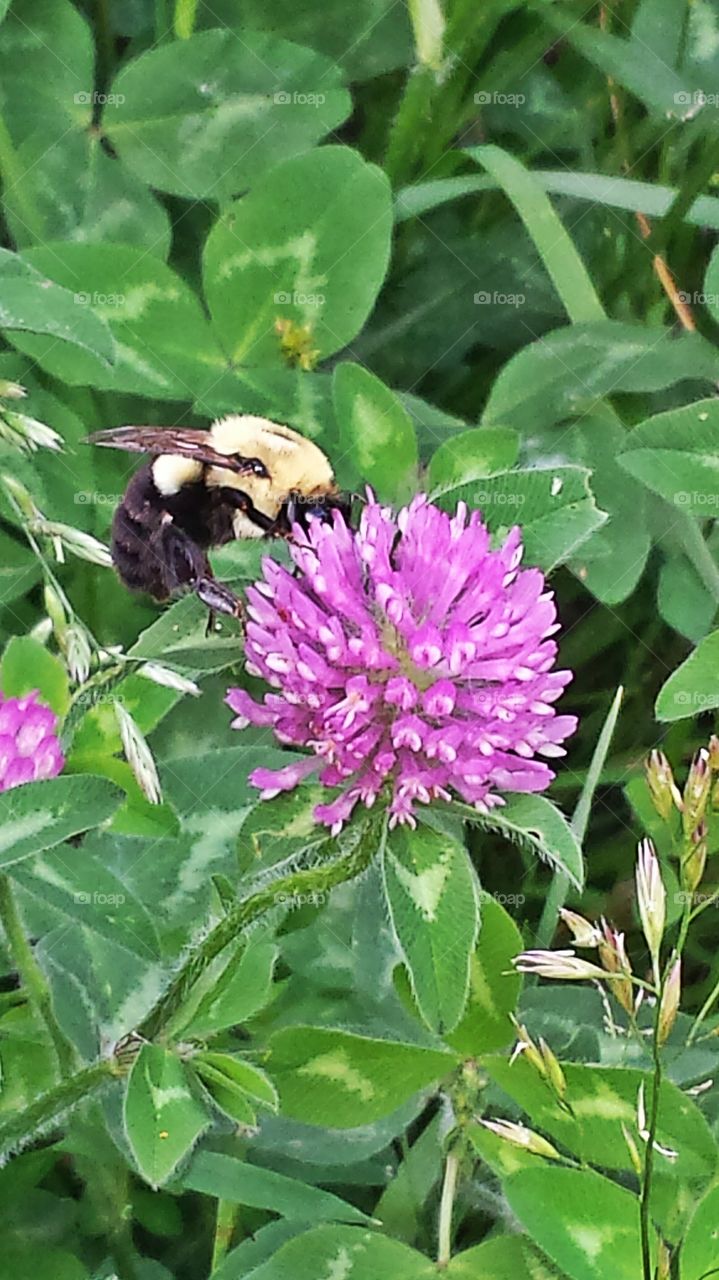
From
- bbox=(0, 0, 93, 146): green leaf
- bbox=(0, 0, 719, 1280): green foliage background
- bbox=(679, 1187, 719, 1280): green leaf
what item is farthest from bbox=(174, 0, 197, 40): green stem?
bbox=(679, 1187, 719, 1280): green leaf

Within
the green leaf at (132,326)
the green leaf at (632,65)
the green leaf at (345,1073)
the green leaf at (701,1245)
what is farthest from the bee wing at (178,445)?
the green leaf at (632,65)

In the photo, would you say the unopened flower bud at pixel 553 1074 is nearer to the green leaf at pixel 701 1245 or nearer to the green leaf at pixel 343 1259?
the green leaf at pixel 701 1245

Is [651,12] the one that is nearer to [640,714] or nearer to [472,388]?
[472,388]

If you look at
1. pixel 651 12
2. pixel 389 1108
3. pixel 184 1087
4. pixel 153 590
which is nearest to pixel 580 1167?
pixel 389 1108

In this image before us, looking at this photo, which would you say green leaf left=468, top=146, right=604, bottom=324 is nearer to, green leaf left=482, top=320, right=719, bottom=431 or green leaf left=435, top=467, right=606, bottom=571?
green leaf left=482, top=320, right=719, bottom=431

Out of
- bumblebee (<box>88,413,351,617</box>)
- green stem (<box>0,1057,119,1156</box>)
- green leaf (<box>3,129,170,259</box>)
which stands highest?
green leaf (<box>3,129,170,259</box>)
